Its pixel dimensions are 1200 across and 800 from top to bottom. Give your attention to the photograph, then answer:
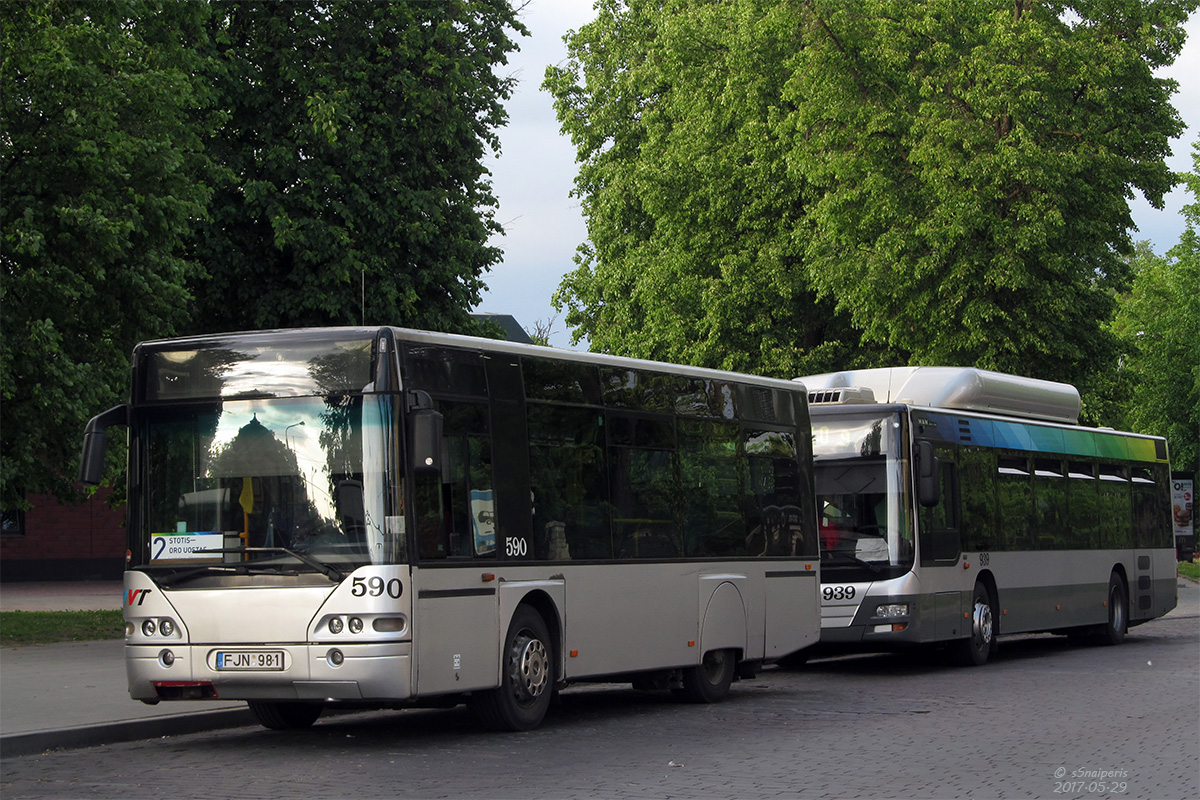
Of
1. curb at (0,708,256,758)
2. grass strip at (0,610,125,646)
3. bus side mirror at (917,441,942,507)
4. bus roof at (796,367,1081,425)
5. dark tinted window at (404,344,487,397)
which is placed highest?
bus roof at (796,367,1081,425)

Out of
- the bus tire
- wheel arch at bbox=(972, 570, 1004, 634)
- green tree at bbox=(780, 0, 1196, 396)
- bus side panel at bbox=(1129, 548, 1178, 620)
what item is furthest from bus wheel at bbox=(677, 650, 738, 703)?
green tree at bbox=(780, 0, 1196, 396)

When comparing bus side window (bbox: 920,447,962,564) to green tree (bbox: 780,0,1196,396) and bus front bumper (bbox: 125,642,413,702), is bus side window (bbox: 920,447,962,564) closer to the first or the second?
bus front bumper (bbox: 125,642,413,702)

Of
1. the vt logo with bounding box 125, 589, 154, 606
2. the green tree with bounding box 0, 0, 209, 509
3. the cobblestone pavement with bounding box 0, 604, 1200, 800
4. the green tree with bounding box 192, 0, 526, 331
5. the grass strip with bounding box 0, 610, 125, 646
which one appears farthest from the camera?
the green tree with bounding box 192, 0, 526, 331

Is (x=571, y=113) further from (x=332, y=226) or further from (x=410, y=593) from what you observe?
(x=410, y=593)

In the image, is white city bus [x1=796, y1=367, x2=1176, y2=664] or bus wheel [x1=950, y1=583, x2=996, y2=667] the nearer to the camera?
white city bus [x1=796, y1=367, x2=1176, y2=664]

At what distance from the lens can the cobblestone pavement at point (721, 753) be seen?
8867 mm

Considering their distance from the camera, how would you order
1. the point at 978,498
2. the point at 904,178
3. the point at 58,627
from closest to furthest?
the point at 978,498, the point at 58,627, the point at 904,178

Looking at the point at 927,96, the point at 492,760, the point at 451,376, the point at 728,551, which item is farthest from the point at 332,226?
the point at 492,760

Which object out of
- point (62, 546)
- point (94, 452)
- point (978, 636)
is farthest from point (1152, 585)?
point (62, 546)

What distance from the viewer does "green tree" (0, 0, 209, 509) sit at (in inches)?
744

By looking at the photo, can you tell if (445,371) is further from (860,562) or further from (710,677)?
(860,562)

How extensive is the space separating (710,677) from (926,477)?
4.16m

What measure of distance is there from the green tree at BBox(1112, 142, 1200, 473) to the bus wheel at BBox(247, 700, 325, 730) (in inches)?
1848

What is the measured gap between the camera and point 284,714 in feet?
39.7
